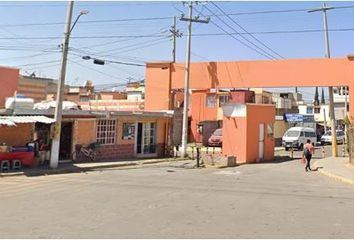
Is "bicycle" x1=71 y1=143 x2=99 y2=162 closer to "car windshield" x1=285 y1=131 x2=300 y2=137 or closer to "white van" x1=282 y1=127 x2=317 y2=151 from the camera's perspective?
"white van" x1=282 y1=127 x2=317 y2=151

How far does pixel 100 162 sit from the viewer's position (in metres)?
26.1

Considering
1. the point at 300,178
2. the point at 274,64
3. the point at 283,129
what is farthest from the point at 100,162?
the point at 283,129

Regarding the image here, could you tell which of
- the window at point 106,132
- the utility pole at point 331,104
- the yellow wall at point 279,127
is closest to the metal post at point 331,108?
the utility pole at point 331,104

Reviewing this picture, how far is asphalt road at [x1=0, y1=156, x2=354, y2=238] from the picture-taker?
30.3ft

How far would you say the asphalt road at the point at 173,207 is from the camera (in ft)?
30.3

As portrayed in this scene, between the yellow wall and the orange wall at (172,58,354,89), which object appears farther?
the yellow wall

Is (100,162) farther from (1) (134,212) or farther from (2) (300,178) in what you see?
(1) (134,212)

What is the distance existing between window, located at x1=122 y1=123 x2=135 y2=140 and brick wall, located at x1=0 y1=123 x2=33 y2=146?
24.2 feet

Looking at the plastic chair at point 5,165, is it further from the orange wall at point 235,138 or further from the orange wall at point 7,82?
the orange wall at point 235,138

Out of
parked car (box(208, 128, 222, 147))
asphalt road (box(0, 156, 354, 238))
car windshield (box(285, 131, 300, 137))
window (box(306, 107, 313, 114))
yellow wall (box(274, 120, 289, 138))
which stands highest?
window (box(306, 107, 313, 114))

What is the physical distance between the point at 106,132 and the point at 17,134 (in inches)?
255

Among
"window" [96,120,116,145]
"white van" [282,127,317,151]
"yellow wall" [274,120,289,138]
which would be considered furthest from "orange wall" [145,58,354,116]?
"yellow wall" [274,120,289,138]

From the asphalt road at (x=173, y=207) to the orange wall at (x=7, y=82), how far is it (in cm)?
1413

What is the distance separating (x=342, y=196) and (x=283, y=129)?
4265 cm
